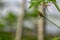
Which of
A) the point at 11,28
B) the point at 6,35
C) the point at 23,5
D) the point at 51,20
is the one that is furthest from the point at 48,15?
the point at 11,28

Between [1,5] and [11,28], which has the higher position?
[1,5]

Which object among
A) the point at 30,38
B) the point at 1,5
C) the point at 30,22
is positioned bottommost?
the point at 30,38

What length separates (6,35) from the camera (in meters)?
13.6

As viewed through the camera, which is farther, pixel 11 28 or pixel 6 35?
pixel 11 28

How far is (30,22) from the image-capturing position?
15188 mm

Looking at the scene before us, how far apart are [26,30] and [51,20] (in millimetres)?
12823

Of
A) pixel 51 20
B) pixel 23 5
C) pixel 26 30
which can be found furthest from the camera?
pixel 26 30

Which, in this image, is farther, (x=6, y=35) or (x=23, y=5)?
(x=6, y=35)

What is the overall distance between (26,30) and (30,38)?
646mm

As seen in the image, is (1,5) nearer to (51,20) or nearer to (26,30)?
(26,30)

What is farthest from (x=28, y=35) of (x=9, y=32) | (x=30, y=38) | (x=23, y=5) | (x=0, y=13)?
(x=23, y=5)

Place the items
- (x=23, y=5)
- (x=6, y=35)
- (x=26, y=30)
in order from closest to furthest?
(x=23, y=5)
(x=6, y=35)
(x=26, y=30)

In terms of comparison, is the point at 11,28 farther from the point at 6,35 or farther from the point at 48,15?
the point at 48,15

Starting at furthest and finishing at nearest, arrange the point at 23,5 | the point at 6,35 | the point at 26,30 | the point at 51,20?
the point at 26,30 < the point at 6,35 < the point at 23,5 < the point at 51,20
